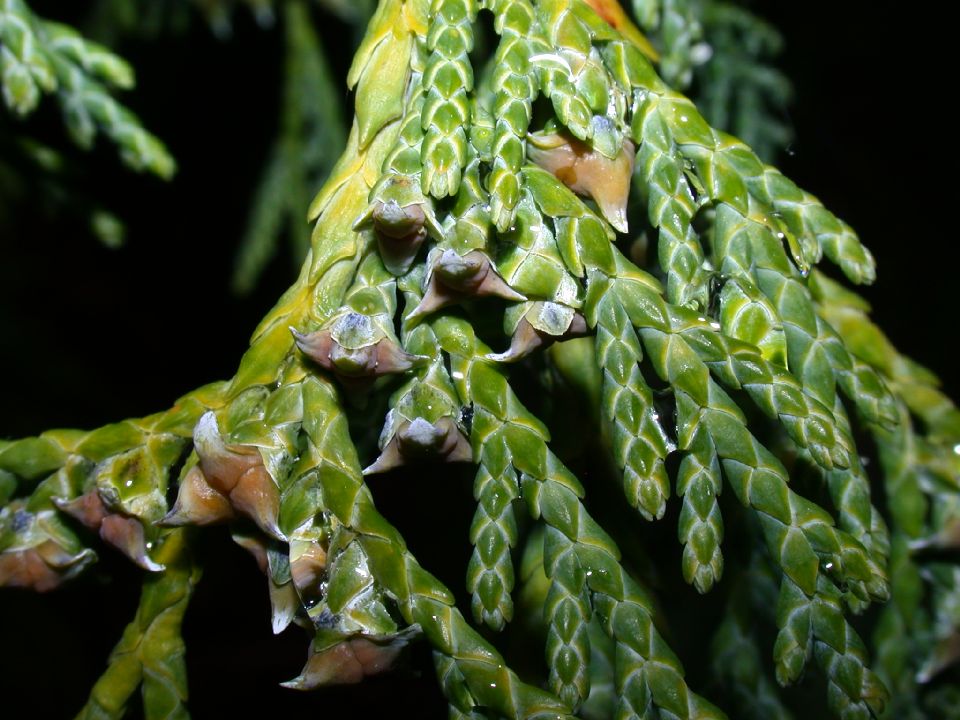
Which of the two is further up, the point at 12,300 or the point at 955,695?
the point at 955,695

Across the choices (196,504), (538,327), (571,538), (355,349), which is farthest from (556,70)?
(196,504)

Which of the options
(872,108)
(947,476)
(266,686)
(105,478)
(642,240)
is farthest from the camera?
(872,108)

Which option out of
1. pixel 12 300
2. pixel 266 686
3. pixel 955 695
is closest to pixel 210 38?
pixel 12 300

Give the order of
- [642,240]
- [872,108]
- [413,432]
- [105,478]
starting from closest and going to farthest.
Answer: [413,432] → [105,478] → [642,240] → [872,108]

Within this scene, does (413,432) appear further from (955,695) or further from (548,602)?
(955,695)

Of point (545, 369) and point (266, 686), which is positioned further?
point (266, 686)

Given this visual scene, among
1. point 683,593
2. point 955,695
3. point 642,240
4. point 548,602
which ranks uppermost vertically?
point 642,240

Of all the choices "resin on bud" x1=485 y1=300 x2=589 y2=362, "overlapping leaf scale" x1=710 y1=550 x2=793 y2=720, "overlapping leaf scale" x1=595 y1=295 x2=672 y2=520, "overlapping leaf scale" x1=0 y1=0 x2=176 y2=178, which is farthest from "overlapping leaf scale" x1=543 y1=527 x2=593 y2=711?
"overlapping leaf scale" x1=0 y1=0 x2=176 y2=178
